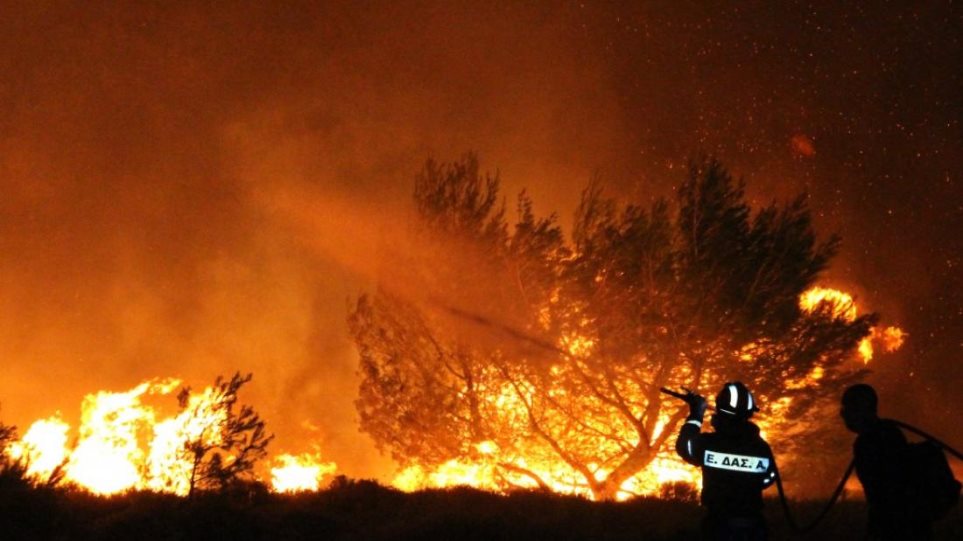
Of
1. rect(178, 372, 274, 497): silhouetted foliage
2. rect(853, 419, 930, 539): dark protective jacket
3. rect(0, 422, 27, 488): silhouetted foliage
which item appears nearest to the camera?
rect(853, 419, 930, 539): dark protective jacket

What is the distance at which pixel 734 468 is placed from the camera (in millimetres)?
5133

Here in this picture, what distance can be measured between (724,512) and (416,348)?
1149cm

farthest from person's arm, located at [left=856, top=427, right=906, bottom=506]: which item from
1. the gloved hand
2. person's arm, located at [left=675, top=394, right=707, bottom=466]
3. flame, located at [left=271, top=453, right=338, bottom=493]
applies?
flame, located at [left=271, top=453, right=338, bottom=493]

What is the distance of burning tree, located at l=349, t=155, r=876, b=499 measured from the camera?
46.2ft

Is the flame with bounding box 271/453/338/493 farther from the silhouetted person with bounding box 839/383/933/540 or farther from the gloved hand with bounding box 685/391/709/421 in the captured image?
the silhouetted person with bounding box 839/383/933/540

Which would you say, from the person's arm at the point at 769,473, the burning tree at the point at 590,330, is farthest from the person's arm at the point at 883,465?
the burning tree at the point at 590,330

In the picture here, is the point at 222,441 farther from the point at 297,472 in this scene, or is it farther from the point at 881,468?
the point at 297,472

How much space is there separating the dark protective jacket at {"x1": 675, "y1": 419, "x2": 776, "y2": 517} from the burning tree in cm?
912

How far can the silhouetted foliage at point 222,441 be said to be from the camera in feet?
30.5

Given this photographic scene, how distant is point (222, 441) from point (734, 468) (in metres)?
7.05

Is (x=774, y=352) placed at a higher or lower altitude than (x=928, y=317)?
lower

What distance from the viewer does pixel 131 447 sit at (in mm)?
19531

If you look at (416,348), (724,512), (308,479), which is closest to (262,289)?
(308,479)

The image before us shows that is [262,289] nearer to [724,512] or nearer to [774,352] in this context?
[774,352]
